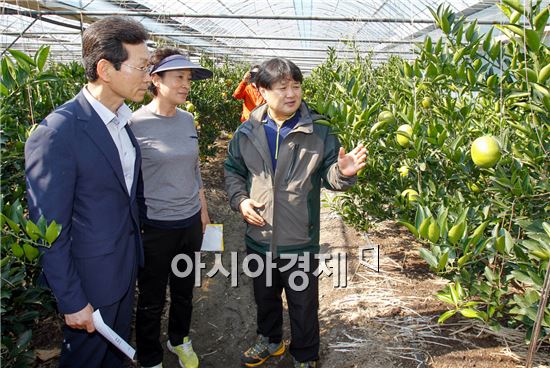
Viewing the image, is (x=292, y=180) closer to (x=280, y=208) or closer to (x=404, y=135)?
(x=280, y=208)

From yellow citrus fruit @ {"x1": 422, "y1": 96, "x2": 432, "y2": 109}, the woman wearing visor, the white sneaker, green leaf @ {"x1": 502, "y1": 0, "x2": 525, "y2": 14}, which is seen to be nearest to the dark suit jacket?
the woman wearing visor

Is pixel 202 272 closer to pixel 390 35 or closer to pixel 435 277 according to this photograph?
pixel 435 277

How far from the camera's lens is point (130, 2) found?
7430mm

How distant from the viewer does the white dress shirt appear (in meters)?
1.52

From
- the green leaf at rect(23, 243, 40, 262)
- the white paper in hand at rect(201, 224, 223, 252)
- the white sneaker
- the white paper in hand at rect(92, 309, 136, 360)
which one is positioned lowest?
the white sneaker

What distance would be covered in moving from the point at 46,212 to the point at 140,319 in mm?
1004

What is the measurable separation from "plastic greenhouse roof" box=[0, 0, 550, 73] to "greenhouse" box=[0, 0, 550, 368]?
2911 mm

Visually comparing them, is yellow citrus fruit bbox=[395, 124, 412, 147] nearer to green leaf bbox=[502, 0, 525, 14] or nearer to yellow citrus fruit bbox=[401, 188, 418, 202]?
yellow citrus fruit bbox=[401, 188, 418, 202]

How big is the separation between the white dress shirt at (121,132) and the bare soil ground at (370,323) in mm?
1221

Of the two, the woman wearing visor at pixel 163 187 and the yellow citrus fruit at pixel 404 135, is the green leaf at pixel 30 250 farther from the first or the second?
the yellow citrus fruit at pixel 404 135

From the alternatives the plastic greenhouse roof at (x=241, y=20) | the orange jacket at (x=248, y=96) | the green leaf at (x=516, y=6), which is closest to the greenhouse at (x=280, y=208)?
the green leaf at (x=516, y=6)

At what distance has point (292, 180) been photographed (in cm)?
200

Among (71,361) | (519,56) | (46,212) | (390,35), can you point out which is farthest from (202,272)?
(390,35)

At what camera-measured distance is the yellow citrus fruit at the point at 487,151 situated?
4.25 feet
